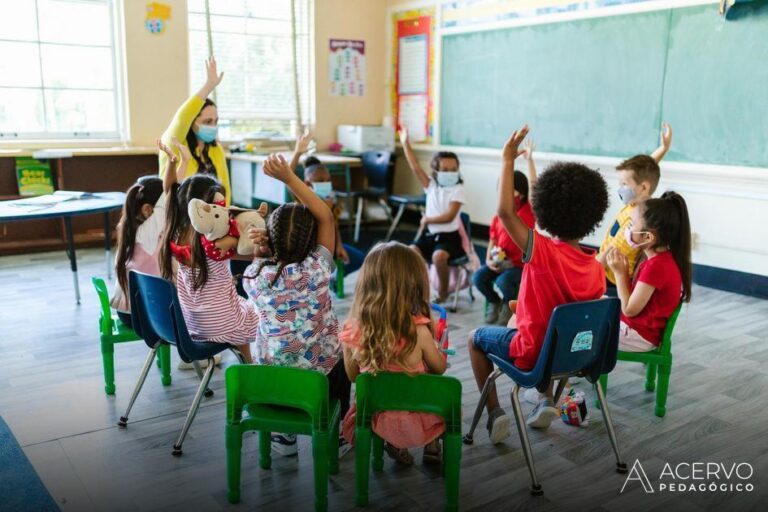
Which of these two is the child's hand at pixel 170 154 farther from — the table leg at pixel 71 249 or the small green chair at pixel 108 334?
the table leg at pixel 71 249

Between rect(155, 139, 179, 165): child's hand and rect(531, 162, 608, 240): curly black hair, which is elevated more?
rect(155, 139, 179, 165): child's hand

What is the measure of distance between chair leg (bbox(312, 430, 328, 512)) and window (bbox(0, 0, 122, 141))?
5.16 metres

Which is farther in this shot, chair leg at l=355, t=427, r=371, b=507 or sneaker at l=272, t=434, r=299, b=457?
sneaker at l=272, t=434, r=299, b=457

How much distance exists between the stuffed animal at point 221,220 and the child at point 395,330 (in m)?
0.65

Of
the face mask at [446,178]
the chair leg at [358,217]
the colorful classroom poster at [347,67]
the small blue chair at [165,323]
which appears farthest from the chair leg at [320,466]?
the colorful classroom poster at [347,67]

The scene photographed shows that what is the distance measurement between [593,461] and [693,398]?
0.85 metres

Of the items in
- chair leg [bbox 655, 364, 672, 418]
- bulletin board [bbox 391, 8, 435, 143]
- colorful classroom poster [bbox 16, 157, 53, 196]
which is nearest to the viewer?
chair leg [bbox 655, 364, 672, 418]

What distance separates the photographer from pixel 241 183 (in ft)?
21.0

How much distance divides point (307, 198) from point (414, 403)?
72 cm

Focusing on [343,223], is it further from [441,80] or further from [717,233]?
[717,233]

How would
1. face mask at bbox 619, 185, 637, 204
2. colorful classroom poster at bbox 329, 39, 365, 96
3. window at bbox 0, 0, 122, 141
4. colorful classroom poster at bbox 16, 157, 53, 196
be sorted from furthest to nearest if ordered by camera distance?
colorful classroom poster at bbox 329, 39, 365, 96 < window at bbox 0, 0, 122, 141 < colorful classroom poster at bbox 16, 157, 53, 196 < face mask at bbox 619, 185, 637, 204

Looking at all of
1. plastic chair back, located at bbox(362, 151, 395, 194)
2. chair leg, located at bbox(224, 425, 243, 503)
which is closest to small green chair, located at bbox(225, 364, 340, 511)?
chair leg, located at bbox(224, 425, 243, 503)

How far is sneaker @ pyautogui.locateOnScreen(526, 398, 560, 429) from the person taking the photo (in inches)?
103

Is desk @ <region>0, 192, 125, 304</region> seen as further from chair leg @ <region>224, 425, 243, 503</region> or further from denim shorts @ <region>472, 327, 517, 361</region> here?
denim shorts @ <region>472, 327, 517, 361</region>
